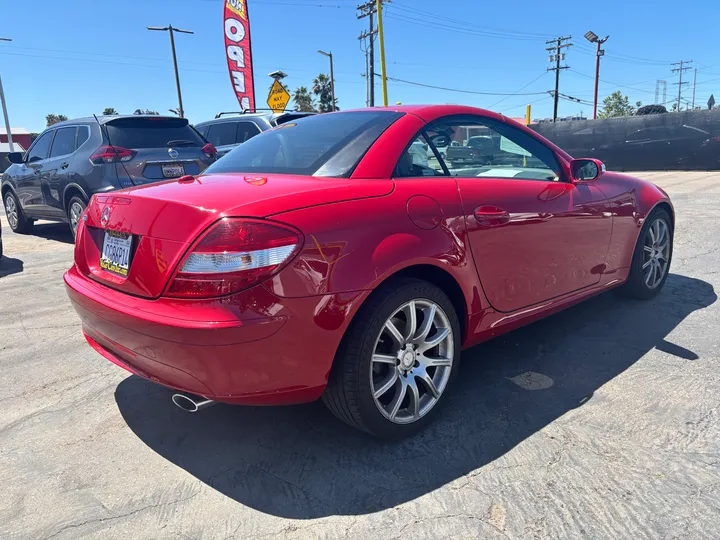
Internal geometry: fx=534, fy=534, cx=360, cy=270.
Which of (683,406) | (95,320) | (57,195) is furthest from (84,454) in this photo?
(57,195)

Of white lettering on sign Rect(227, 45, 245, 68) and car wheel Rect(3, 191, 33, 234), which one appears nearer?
car wheel Rect(3, 191, 33, 234)

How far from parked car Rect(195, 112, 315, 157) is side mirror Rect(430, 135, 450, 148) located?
625 cm

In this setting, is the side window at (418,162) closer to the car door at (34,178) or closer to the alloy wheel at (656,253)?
the alloy wheel at (656,253)

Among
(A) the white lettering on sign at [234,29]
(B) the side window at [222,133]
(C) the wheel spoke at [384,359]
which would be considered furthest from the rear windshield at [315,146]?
(A) the white lettering on sign at [234,29]

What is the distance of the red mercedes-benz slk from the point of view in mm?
1976

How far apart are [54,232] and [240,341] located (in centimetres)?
844

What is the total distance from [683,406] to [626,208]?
5.33ft

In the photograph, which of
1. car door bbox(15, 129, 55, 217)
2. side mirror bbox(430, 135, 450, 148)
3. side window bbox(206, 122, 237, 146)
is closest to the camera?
side mirror bbox(430, 135, 450, 148)

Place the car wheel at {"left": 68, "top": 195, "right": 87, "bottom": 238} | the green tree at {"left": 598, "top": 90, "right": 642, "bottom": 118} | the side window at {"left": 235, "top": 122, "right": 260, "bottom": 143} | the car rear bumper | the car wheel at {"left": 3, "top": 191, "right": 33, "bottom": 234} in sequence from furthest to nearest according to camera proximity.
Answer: the green tree at {"left": 598, "top": 90, "right": 642, "bottom": 118} → the side window at {"left": 235, "top": 122, "right": 260, "bottom": 143} → the car wheel at {"left": 3, "top": 191, "right": 33, "bottom": 234} → the car wheel at {"left": 68, "top": 195, "right": 87, "bottom": 238} → the car rear bumper

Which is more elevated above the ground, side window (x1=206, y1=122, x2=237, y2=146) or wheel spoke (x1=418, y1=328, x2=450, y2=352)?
side window (x1=206, y1=122, x2=237, y2=146)

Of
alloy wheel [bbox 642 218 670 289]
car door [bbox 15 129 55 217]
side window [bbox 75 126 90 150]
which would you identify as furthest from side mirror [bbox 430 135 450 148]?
car door [bbox 15 129 55 217]

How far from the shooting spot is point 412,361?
2.47m

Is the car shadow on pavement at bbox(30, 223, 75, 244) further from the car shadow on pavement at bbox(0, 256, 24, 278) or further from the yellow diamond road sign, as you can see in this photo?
the yellow diamond road sign

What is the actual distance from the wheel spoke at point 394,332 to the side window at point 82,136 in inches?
243
